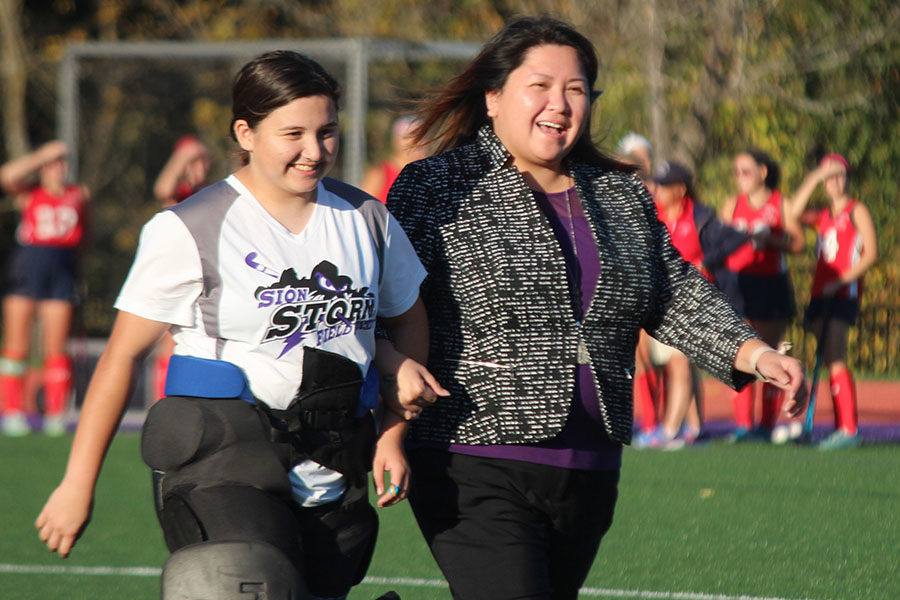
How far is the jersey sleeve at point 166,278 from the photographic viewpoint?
10.2 ft

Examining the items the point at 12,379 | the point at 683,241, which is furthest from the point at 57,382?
the point at 683,241

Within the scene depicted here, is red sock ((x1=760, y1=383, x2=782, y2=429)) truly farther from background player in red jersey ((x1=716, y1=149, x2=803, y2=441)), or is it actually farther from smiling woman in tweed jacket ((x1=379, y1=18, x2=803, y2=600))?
smiling woman in tweed jacket ((x1=379, y1=18, x2=803, y2=600))

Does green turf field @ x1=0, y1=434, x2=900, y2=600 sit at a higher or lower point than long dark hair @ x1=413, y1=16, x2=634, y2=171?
lower

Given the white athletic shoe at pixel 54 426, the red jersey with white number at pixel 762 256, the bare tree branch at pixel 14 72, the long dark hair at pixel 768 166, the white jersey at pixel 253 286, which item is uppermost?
the bare tree branch at pixel 14 72

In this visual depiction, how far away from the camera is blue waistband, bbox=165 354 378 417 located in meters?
3.12

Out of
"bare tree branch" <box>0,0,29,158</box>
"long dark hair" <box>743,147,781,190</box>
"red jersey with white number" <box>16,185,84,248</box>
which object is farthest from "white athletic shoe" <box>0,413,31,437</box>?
"bare tree branch" <box>0,0,29,158</box>

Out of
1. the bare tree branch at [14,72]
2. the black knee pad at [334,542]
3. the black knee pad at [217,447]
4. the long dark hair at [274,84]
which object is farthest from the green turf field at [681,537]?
the bare tree branch at [14,72]

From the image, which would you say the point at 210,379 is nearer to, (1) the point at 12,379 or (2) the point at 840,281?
(2) the point at 840,281

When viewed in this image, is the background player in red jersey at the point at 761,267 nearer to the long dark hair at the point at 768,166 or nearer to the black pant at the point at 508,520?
the long dark hair at the point at 768,166

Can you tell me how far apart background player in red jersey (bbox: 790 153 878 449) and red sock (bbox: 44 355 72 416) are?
580 cm

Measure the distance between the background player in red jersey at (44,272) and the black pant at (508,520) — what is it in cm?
752

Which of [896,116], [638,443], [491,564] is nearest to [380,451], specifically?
[491,564]

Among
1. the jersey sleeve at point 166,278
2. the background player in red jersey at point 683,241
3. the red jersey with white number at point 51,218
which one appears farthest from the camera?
the red jersey with white number at point 51,218

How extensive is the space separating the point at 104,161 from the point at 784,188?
949 cm
